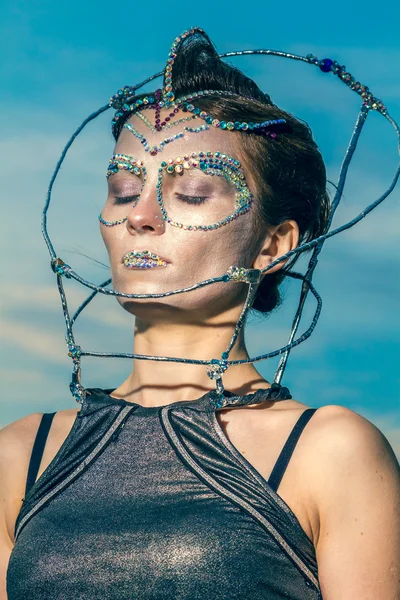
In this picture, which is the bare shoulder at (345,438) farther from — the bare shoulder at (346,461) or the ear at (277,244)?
the ear at (277,244)

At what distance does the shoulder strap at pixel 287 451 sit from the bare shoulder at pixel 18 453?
3.02 feet

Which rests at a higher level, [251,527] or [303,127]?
[303,127]

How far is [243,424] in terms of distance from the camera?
12.6 feet

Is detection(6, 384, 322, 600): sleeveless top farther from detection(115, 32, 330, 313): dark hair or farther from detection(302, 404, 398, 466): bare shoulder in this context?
detection(115, 32, 330, 313): dark hair

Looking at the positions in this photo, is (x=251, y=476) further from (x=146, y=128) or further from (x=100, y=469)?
(x=146, y=128)

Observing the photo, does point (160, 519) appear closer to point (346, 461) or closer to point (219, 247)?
point (346, 461)

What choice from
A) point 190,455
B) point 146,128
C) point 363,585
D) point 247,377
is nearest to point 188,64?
point 146,128

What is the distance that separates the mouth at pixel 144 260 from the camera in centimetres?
392

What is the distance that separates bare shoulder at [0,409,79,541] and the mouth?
2.28 feet

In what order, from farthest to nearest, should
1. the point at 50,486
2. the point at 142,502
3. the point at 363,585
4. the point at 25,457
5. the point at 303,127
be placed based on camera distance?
the point at 303,127 < the point at 25,457 < the point at 50,486 < the point at 142,502 < the point at 363,585

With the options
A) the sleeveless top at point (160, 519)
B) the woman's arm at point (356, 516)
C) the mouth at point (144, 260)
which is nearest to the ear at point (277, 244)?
the mouth at point (144, 260)

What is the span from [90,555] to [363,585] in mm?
913

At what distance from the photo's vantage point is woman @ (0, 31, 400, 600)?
137 inches

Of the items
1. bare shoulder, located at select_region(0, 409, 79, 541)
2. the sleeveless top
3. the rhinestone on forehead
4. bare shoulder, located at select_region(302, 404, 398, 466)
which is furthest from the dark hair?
bare shoulder, located at select_region(0, 409, 79, 541)
